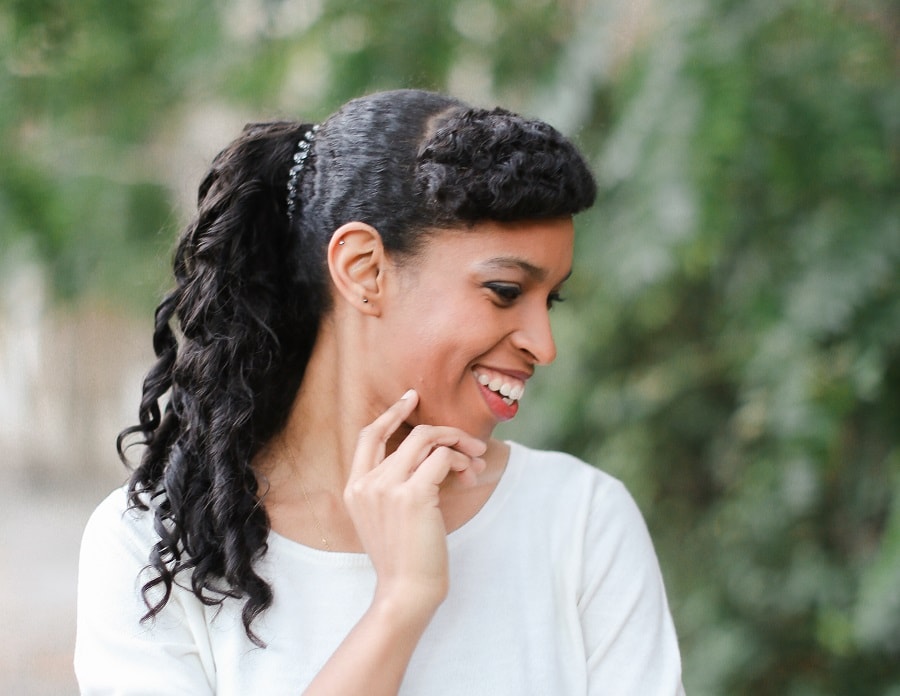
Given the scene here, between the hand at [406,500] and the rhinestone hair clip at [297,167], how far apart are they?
36 cm

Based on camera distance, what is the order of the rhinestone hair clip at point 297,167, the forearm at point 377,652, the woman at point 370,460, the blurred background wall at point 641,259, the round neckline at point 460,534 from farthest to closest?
the blurred background wall at point 641,259 → the rhinestone hair clip at point 297,167 → the round neckline at point 460,534 → the woman at point 370,460 → the forearm at point 377,652

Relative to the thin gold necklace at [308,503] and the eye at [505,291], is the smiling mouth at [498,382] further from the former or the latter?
the thin gold necklace at [308,503]

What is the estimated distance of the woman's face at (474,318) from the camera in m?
1.39

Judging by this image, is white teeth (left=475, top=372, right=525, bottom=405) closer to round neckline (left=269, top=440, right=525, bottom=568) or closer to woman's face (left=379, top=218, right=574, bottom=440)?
woman's face (left=379, top=218, right=574, bottom=440)

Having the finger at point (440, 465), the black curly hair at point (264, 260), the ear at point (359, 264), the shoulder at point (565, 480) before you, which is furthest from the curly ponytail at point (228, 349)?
the shoulder at point (565, 480)

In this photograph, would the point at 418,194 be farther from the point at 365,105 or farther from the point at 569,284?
the point at 569,284

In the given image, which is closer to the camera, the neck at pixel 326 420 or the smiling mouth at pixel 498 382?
the smiling mouth at pixel 498 382

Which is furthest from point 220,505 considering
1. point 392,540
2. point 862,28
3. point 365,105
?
point 862,28

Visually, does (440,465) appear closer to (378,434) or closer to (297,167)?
(378,434)

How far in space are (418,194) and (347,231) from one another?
4.6 inches

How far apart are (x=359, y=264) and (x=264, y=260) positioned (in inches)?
8.7

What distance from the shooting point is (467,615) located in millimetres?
1490

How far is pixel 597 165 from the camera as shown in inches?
104

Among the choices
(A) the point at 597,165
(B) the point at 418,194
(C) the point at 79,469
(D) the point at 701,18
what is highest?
(D) the point at 701,18
